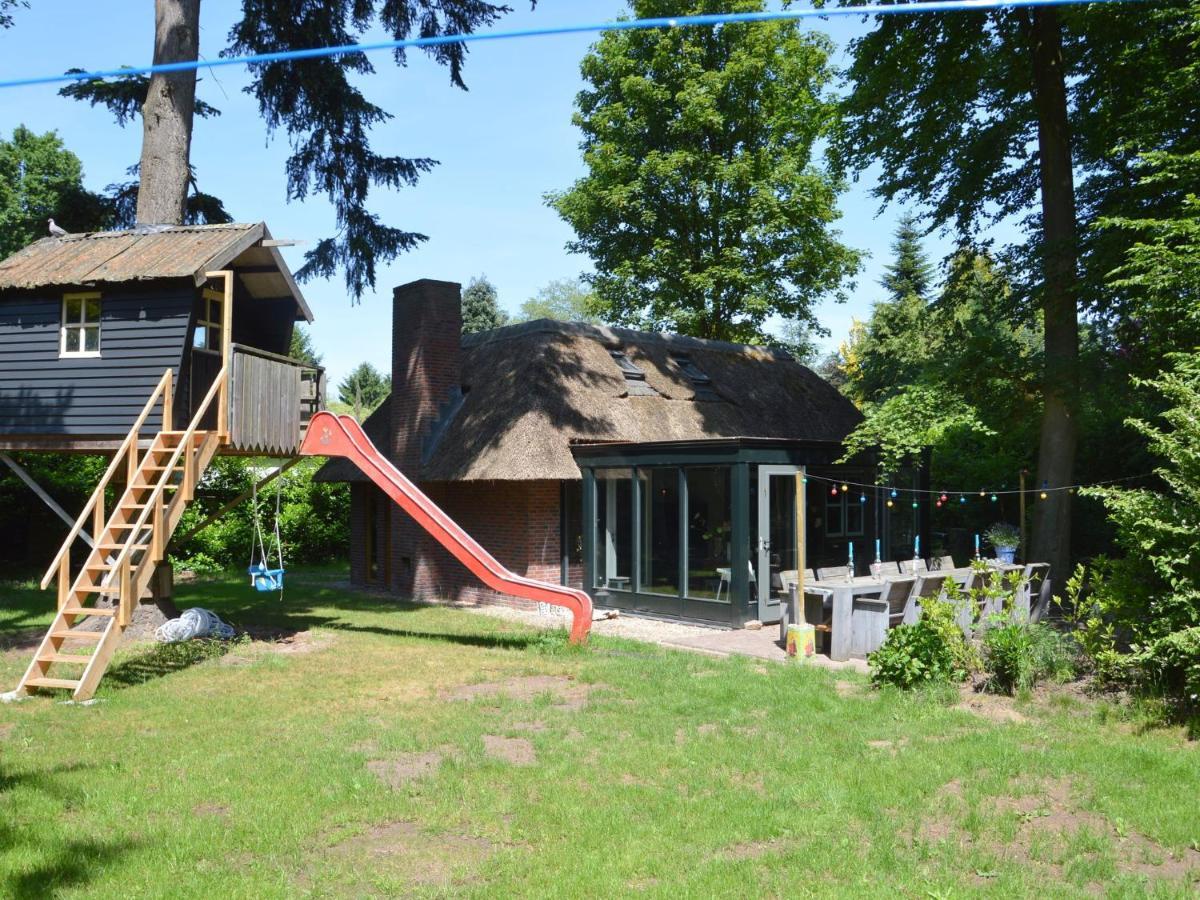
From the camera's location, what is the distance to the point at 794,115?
28266 millimetres

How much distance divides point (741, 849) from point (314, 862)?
2.37 metres

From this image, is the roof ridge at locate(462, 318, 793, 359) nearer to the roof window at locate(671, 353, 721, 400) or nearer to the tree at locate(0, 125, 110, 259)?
the roof window at locate(671, 353, 721, 400)

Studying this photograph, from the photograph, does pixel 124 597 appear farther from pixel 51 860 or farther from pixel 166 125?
pixel 166 125

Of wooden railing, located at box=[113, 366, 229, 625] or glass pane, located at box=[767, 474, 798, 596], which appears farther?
glass pane, located at box=[767, 474, 798, 596]

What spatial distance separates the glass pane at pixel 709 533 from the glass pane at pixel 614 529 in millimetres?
1280

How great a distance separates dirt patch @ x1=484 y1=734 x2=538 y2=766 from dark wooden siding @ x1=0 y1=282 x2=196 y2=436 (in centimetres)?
699

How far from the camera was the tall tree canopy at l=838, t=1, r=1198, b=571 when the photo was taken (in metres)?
14.3

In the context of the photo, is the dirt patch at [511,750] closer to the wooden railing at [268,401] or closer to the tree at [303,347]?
the wooden railing at [268,401]

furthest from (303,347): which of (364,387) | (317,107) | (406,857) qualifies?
(406,857)

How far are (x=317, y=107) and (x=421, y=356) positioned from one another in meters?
4.80

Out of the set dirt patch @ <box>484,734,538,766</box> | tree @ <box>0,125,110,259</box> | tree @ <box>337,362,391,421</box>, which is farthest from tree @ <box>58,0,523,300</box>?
tree @ <box>337,362,391,421</box>

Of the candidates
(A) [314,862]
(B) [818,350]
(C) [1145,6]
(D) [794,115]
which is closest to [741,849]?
(A) [314,862]

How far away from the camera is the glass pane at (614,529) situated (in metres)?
15.6

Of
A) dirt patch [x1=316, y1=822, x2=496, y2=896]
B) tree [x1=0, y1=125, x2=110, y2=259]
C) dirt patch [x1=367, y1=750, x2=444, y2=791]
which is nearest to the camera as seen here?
dirt patch [x1=316, y1=822, x2=496, y2=896]
